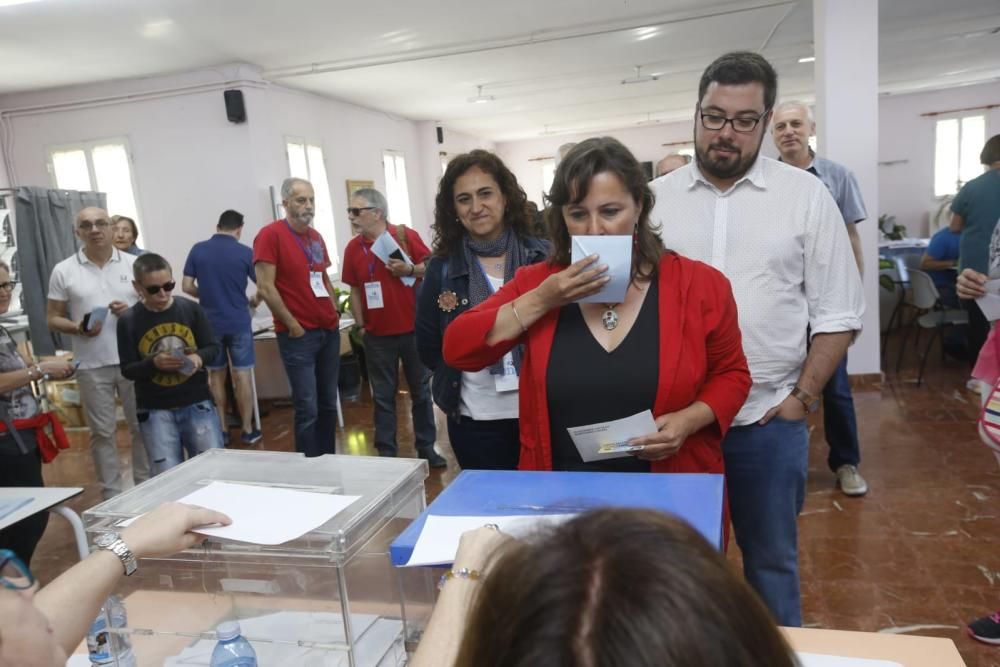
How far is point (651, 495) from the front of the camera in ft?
3.61

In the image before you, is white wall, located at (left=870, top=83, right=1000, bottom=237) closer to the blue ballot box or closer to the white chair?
the white chair

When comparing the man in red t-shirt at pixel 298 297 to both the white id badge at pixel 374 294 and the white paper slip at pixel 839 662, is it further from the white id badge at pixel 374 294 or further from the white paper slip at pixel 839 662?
Answer: the white paper slip at pixel 839 662

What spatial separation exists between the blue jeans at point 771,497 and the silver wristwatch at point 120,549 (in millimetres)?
1356

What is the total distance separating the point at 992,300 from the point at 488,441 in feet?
4.93

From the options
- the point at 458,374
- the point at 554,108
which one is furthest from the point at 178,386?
the point at 554,108

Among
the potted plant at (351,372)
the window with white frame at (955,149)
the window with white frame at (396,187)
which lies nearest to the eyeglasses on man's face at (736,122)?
the potted plant at (351,372)

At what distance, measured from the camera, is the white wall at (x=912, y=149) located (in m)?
12.4

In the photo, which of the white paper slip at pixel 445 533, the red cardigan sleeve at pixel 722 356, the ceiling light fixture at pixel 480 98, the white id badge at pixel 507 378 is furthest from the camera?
the ceiling light fixture at pixel 480 98

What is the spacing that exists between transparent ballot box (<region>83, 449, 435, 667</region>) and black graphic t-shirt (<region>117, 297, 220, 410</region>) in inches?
76.1

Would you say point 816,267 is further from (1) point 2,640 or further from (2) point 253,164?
(2) point 253,164

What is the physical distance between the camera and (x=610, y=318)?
4.93 feet

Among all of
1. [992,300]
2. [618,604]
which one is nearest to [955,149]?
[992,300]

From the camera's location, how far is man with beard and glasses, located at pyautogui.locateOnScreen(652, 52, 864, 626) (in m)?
1.69

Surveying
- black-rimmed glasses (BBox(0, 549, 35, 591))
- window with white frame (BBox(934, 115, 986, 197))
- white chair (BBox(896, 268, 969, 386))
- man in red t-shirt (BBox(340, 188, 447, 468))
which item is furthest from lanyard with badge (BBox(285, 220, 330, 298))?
window with white frame (BBox(934, 115, 986, 197))
